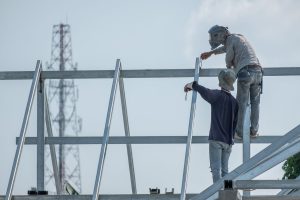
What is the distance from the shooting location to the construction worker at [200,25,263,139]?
19500 mm

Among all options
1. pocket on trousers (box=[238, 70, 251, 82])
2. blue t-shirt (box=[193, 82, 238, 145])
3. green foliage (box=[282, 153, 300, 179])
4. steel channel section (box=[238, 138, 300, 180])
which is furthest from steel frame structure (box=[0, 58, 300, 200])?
green foliage (box=[282, 153, 300, 179])

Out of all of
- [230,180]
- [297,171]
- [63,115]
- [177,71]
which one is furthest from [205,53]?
[63,115]

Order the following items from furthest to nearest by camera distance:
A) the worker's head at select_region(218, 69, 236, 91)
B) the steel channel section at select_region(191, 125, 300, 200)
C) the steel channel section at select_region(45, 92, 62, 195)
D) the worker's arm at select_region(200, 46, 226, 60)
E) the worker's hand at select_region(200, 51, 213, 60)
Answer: the steel channel section at select_region(45, 92, 62, 195) → the worker's hand at select_region(200, 51, 213, 60) → the worker's arm at select_region(200, 46, 226, 60) → the worker's head at select_region(218, 69, 236, 91) → the steel channel section at select_region(191, 125, 300, 200)

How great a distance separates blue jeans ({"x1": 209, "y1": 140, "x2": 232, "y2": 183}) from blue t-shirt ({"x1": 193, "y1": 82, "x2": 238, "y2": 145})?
0.07m

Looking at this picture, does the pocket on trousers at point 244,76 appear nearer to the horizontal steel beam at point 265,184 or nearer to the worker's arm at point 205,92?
the worker's arm at point 205,92

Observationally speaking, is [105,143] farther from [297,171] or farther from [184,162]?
[297,171]

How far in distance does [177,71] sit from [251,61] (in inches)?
47.0

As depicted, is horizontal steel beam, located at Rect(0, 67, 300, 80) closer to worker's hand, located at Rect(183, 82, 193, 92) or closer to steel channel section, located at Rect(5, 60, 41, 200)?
steel channel section, located at Rect(5, 60, 41, 200)

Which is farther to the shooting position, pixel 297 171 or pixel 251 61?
pixel 297 171

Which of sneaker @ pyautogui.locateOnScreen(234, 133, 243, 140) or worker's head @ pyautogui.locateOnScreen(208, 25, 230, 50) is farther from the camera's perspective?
worker's head @ pyautogui.locateOnScreen(208, 25, 230, 50)

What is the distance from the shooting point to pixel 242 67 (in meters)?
19.7

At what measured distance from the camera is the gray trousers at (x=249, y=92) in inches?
766

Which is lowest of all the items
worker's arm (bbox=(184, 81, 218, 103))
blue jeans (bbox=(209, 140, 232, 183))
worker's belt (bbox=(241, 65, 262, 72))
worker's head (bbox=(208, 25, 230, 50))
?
blue jeans (bbox=(209, 140, 232, 183))

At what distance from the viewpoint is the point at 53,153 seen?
21828 millimetres
